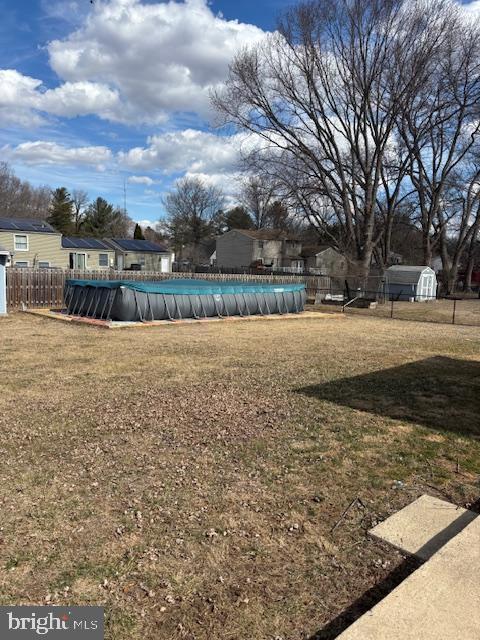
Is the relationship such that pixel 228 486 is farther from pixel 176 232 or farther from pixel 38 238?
pixel 176 232

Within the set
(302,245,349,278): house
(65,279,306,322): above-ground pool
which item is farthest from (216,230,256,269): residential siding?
(65,279,306,322): above-ground pool

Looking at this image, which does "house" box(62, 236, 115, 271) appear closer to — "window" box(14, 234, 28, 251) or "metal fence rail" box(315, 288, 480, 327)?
"window" box(14, 234, 28, 251)

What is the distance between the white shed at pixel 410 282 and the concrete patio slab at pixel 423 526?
30.7 m

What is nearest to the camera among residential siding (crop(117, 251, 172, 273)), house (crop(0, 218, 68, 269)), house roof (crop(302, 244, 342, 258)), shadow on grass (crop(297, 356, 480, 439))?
shadow on grass (crop(297, 356, 480, 439))

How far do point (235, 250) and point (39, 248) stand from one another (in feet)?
94.1

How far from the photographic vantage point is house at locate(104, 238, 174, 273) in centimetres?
4306

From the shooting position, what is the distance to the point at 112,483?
3990mm

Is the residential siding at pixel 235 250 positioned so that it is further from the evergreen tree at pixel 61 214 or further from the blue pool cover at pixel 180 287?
the blue pool cover at pixel 180 287

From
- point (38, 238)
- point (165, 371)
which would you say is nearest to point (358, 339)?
point (165, 371)

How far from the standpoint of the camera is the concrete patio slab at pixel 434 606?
2215 mm

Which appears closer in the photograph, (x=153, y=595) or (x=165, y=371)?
(x=153, y=595)

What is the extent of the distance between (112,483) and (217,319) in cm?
1385

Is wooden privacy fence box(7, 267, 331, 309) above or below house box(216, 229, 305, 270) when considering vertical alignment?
below

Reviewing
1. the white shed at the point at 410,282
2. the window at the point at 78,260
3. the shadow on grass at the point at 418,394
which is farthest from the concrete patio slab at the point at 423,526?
the window at the point at 78,260
